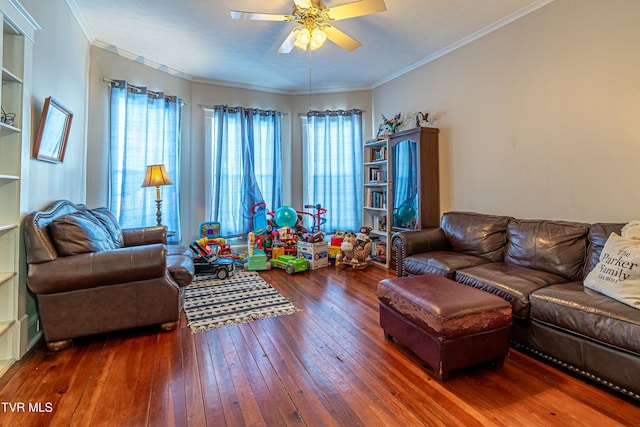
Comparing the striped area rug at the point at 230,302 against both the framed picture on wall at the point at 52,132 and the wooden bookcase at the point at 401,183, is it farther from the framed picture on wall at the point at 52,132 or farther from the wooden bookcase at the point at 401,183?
the wooden bookcase at the point at 401,183

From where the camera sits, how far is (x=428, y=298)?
74.7 inches

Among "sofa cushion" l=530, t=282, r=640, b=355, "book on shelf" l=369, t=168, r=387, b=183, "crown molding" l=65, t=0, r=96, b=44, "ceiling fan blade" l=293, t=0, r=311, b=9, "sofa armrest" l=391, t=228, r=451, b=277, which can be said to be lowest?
"sofa cushion" l=530, t=282, r=640, b=355

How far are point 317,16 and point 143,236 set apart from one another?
280 centimetres

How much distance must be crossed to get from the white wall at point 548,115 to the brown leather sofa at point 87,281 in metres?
3.30

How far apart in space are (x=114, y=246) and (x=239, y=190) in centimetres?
224

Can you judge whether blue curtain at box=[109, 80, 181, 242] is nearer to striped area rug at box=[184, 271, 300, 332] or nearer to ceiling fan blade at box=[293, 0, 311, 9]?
striped area rug at box=[184, 271, 300, 332]

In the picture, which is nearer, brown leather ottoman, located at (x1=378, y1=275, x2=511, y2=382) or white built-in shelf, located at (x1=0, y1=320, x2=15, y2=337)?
brown leather ottoman, located at (x1=378, y1=275, x2=511, y2=382)

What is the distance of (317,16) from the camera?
2654 mm

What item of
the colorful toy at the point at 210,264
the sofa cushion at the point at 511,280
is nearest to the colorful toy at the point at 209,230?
the colorful toy at the point at 210,264

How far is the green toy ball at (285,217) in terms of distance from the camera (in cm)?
462

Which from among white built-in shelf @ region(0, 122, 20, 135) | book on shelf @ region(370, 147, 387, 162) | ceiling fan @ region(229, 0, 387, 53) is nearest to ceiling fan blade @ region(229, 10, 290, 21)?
ceiling fan @ region(229, 0, 387, 53)

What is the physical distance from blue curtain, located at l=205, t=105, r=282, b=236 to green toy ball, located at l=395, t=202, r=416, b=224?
1976 millimetres

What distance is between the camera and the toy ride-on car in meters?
4.13

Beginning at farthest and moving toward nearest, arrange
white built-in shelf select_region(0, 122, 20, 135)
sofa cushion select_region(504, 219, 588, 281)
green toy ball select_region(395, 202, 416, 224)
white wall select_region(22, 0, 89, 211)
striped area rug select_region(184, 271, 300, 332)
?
1. green toy ball select_region(395, 202, 416, 224)
2. striped area rug select_region(184, 271, 300, 332)
3. sofa cushion select_region(504, 219, 588, 281)
4. white wall select_region(22, 0, 89, 211)
5. white built-in shelf select_region(0, 122, 20, 135)
